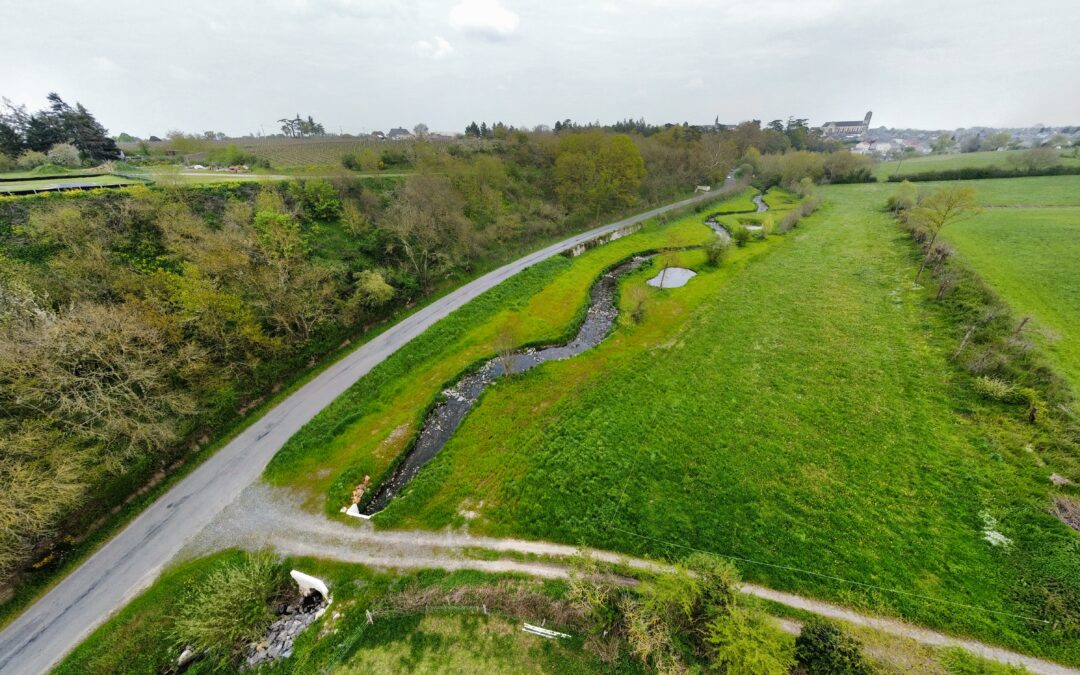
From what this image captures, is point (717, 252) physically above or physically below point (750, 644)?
above

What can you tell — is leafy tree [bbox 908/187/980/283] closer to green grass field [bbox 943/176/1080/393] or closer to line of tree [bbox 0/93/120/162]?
green grass field [bbox 943/176/1080/393]

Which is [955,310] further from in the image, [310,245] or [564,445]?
[310,245]

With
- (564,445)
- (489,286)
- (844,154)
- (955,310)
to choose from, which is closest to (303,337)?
(489,286)

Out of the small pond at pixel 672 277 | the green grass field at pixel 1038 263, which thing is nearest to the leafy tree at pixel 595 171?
the small pond at pixel 672 277

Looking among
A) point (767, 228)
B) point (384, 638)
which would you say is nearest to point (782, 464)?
point (384, 638)

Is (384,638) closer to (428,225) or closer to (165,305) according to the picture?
(165,305)

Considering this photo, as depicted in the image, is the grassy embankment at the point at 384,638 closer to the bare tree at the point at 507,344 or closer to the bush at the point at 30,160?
the bare tree at the point at 507,344
